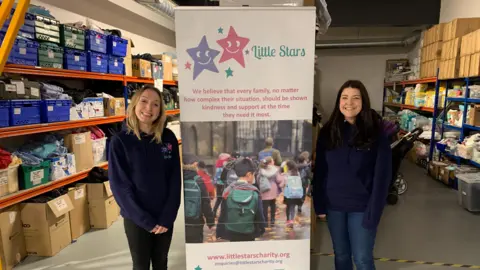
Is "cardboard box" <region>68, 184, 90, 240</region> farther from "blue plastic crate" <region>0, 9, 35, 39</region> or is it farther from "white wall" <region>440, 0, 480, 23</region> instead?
"white wall" <region>440, 0, 480, 23</region>

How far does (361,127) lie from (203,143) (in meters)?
0.96

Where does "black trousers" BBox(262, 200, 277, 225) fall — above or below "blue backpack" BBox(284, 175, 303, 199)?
below

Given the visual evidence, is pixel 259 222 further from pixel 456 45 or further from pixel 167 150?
pixel 456 45

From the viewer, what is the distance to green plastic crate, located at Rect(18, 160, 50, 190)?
297 cm

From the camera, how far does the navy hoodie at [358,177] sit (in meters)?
1.93

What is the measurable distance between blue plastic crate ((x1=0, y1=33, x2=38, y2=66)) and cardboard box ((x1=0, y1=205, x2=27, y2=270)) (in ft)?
4.45

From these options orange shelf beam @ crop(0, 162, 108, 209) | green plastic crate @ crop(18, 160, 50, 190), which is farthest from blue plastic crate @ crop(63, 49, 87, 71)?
orange shelf beam @ crop(0, 162, 108, 209)

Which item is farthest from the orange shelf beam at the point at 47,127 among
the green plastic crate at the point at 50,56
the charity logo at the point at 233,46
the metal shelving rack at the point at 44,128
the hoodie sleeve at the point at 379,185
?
the hoodie sleeve at the point at 379,185

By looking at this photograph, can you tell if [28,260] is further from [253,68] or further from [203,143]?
[253,68]

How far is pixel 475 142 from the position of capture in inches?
191

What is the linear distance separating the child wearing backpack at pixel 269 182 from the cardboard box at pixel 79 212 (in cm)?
248

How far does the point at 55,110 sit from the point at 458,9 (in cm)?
735

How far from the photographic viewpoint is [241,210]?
1.99 m

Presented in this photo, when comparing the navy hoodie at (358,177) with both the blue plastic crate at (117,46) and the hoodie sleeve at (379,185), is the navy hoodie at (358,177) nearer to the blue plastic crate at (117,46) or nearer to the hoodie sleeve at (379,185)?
the hoodie sleeve at (379,185)
